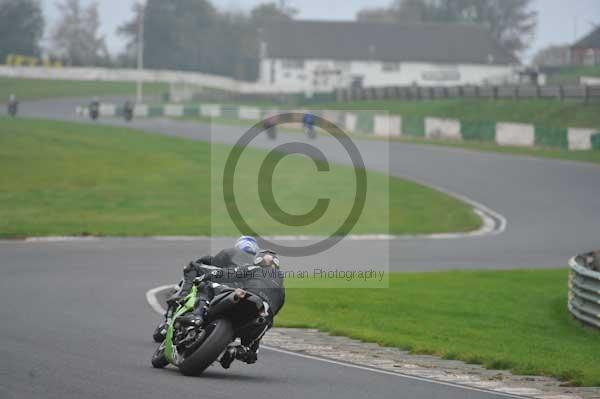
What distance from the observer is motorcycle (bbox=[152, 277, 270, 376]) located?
977 cm

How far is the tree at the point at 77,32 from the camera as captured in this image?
599ft

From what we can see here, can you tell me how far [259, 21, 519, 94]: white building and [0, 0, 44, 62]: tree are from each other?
29.9m

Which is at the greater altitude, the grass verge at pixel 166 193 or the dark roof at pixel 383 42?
the dark roof at pixel 383 42

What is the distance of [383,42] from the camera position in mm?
124000

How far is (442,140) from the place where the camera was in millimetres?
58531

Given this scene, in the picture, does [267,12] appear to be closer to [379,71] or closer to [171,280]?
[379,71]

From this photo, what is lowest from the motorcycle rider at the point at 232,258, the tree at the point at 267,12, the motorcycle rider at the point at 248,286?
the motorcycle rider at the point at 248,286

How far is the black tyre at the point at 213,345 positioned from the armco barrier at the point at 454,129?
40.1m

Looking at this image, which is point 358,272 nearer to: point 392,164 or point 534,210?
point 534,210

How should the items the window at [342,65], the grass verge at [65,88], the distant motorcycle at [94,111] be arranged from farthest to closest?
the window at [342,65], the grass verge at [65,88], the distant motorcycle at [94,111]

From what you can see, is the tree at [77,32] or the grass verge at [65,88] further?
the tree at [77,32]

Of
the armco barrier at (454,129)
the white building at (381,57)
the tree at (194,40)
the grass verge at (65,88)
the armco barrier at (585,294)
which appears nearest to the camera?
the armco barrier at (585,294)

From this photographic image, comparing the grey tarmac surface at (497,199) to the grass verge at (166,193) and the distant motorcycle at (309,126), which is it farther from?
the grass verge at (166,193)

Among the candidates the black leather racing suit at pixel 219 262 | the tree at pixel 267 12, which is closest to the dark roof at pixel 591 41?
the black leather racing suit at pixel 219 262
